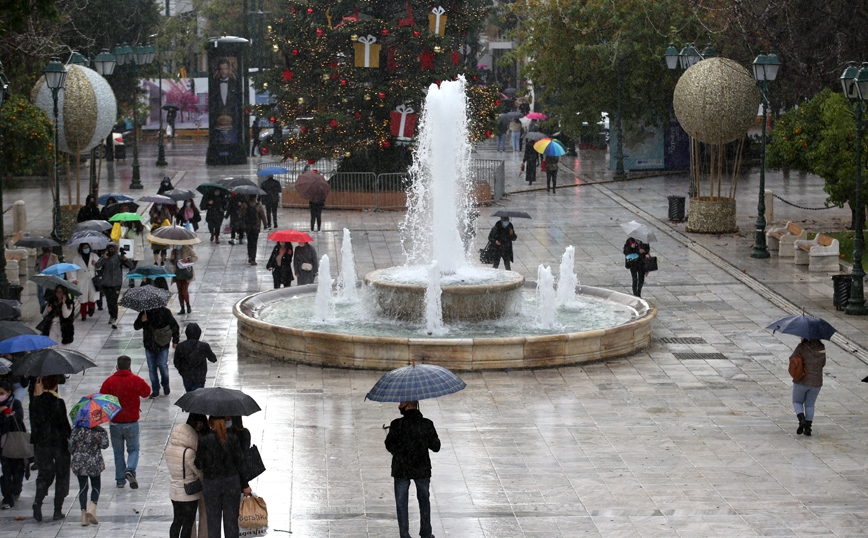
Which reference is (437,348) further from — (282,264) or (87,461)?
(87,461)

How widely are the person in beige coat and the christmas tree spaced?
81.8ft

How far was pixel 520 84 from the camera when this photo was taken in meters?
76.2

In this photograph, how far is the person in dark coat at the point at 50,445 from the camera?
10.4 m

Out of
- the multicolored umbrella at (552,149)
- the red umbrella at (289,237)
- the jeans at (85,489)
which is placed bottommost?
the jeans at (85,489)

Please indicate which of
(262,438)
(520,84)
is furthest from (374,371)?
(520,84)

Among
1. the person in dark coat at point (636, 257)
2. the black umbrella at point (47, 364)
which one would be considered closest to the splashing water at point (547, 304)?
the person in dark coat at point (636, 257)

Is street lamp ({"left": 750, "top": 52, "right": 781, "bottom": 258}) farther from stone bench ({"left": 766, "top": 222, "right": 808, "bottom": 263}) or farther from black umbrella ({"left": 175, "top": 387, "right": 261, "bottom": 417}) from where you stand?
black umbrella ({"left": 175, "top": 387, "right": 261, "bottom": 417})

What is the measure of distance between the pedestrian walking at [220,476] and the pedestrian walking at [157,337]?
5.51m

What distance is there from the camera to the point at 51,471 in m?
10.4

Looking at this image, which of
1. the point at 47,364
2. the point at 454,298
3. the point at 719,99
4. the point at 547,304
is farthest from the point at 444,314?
the point at 719,99

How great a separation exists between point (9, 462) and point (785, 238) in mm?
18640

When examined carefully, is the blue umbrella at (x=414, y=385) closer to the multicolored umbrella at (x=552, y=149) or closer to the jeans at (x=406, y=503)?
the jeans at (x=406, y=503)

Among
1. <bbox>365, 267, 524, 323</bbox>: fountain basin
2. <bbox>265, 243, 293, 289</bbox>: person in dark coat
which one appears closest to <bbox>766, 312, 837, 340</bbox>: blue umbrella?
<bbox>365, 267, 524, 323</bbox>: fountain basin

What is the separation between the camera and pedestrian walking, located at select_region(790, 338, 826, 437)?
42.7 feet
